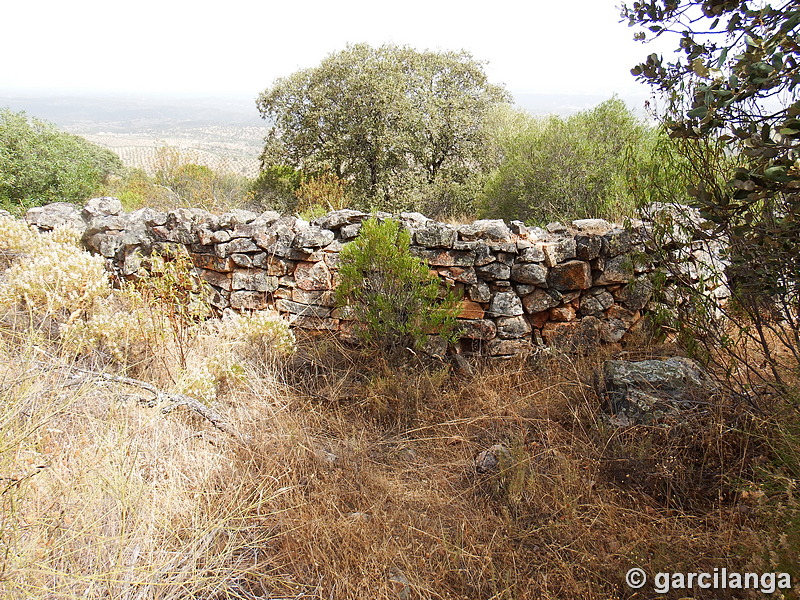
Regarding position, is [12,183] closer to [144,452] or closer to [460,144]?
[144,452]

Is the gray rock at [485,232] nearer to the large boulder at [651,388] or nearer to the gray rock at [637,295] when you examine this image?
the gray rock at [637,295]

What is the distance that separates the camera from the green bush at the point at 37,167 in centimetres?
780

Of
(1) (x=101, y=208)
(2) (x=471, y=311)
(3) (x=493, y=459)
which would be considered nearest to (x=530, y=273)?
(2) (x=471, y=311)

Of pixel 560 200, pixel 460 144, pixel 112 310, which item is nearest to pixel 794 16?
pixel 112 310

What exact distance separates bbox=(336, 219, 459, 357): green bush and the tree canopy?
802 centimetres

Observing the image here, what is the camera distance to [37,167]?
8.24 m

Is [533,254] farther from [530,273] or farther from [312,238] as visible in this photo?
[312,238]

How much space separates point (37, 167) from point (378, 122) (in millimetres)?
7368

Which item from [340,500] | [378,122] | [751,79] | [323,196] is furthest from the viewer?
[378,122]

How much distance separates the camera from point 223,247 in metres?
4.39

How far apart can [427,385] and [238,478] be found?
1.48 meters

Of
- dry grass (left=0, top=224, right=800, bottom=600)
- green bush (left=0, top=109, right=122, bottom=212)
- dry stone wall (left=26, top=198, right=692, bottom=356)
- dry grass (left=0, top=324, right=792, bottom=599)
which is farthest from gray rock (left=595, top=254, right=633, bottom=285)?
green bush (left=0, top=109, right=122, bottom=212)

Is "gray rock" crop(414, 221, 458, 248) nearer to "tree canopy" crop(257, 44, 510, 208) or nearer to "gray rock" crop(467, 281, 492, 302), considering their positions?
"gray rock" crop(467, 281, 492, 302)

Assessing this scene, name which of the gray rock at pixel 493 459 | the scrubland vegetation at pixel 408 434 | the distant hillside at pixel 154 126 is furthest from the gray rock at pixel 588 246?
the distant hillside at pixel 154 126
